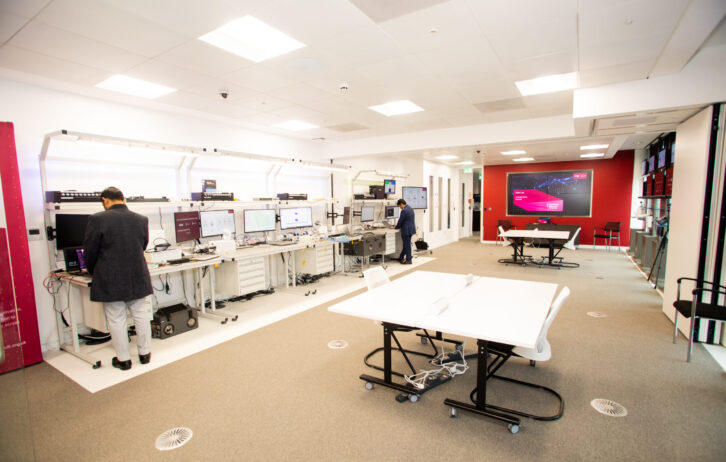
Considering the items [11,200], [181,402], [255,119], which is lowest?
[181,402]

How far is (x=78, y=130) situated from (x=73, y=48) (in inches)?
54.0

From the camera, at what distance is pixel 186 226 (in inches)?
178

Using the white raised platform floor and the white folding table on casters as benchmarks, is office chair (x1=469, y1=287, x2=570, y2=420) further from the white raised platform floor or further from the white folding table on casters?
the white raised platform floor

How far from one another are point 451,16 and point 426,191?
7167 mm

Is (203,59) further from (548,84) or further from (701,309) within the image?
(701,309)

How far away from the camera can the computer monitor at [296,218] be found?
595cm

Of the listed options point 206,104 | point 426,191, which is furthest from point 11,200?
point 426,191

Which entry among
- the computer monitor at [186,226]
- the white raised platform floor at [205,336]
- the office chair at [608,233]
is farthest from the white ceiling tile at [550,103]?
the office chair at [608,233]

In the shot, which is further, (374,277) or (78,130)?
(78,130)

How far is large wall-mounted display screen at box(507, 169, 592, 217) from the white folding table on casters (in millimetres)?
8442

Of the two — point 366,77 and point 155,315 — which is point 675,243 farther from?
point 155,315

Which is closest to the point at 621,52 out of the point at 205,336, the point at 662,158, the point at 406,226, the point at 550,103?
the point at 550,103

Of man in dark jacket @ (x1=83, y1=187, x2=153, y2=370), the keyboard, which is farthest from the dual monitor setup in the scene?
man in dark jacket @ (x1=83, y1=187, x2=153, y2=370)

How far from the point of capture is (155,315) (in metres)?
3.96
